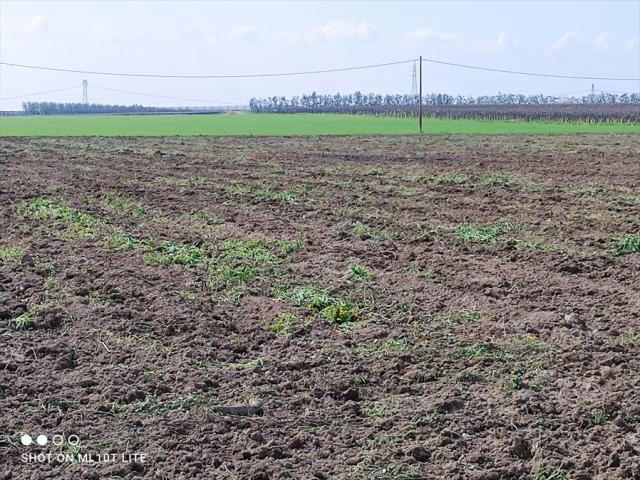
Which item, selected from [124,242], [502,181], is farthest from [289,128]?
[124,242]

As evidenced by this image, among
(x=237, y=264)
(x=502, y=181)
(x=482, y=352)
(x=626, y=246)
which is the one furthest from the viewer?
(x=502, y=181)

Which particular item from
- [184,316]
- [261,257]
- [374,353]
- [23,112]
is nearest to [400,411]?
[374,353]

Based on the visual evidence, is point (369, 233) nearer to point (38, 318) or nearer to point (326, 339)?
point (326, 339)

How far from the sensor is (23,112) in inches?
5354

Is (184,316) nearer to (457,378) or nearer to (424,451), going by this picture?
(457,378)

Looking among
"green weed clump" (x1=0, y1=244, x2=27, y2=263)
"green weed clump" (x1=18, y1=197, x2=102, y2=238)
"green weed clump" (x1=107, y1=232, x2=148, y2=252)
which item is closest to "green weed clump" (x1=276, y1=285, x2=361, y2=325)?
"green weed clump" (x1=107, y1=232, x2=148, y2=252)

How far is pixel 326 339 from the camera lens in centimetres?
695

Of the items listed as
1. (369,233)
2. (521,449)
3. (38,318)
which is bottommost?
(521,449)

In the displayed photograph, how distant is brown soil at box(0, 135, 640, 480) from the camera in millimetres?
4902

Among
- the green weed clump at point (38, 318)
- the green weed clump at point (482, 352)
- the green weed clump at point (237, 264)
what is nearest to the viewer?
the green weed clump at point (482, 352)

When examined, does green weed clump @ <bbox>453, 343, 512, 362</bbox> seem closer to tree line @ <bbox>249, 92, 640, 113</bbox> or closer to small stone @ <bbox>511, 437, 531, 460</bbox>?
small stone @ <bbox>511, 437, 531, 460</bbox>

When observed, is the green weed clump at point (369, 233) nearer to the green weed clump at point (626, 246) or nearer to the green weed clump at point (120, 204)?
the green weed clump at point (626, 246)

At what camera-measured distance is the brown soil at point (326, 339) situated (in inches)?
193

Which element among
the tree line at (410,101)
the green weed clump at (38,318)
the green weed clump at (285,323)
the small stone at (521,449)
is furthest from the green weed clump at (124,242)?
the tree line at (410,101)
